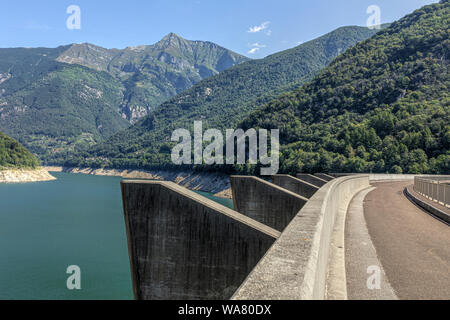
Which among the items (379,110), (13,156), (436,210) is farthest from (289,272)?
(13,156)

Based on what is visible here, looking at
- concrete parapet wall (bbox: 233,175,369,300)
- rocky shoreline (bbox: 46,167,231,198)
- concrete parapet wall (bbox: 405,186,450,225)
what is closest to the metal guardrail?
concrete parapet wall (bbox: 405,186,450,225)

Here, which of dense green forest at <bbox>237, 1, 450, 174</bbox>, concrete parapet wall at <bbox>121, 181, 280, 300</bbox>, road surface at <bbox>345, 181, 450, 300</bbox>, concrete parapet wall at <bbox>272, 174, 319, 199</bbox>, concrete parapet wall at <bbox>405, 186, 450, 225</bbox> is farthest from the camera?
dense green forest at <bbox>237, 1, 450, 174</bbox>

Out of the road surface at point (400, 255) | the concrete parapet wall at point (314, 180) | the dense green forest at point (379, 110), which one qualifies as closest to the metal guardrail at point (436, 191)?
the road surface at point (400, 255)

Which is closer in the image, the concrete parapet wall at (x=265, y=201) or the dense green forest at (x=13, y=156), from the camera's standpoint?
the concrete parapet wall at (x=265, y=201)

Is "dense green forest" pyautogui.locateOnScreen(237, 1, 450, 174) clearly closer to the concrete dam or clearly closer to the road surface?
the road surface

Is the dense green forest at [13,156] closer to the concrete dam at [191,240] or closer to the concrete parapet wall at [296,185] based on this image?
the concrete parapet wall at [296,185]

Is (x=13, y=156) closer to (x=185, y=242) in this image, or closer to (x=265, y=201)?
(x=265, y=201)
